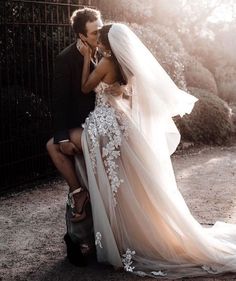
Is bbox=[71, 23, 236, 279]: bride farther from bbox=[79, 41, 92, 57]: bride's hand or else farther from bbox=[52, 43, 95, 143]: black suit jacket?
bbox=[52, 43, 95, 143]: black suit jacket

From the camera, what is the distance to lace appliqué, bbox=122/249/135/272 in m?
4.27

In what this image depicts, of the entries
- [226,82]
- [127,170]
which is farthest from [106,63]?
Result: [226,82]

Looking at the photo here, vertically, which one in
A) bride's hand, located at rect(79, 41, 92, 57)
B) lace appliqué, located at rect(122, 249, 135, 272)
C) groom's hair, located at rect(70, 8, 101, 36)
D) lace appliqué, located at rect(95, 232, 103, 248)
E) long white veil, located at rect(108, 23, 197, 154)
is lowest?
lace appliqué, located at rect(122, 249, 135, 272)

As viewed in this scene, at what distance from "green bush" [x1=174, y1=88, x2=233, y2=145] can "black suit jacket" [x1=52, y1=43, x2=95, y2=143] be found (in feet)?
17.8

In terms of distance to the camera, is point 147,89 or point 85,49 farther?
point 85,49

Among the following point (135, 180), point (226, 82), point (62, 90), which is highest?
point (62, 90)

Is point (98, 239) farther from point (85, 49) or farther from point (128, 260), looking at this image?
point (85, 49)

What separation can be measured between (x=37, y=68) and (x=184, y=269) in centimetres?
414

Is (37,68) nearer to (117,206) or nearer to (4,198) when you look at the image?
(4,198)

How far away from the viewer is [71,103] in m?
4.75

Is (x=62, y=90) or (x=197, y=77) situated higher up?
(x=62, y=90)

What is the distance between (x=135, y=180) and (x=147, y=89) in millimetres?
734

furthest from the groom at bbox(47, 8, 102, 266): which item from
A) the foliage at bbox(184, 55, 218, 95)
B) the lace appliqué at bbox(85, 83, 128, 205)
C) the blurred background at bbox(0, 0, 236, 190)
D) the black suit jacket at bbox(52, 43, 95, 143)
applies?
the foliage at bbox(184, 55, 218, 95)

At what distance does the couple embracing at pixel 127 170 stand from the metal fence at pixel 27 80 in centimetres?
255
